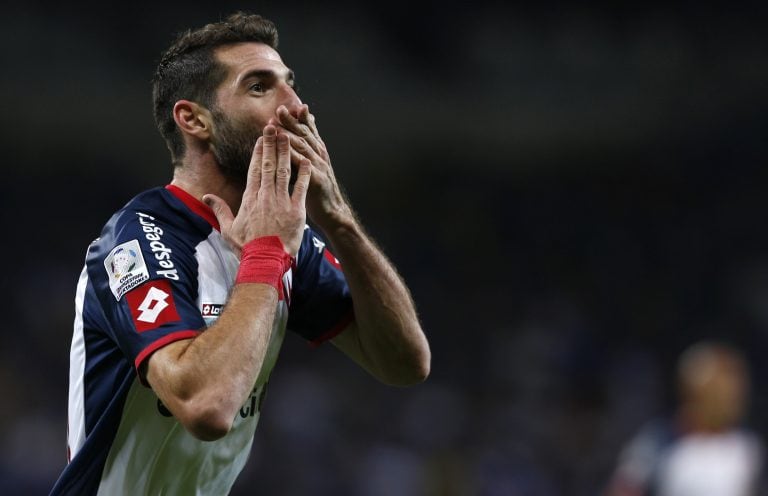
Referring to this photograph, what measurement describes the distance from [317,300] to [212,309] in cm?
53

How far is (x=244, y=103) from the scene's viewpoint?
360 cm

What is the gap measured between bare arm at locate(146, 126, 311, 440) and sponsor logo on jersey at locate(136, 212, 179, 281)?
197 mm

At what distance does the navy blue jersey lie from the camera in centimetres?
320

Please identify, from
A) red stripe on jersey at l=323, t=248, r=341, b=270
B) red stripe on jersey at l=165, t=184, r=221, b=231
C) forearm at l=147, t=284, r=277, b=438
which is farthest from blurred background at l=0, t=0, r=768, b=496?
forearm at l=147, t=284, r=277, b=438

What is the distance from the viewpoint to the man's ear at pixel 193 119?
3.66 meters

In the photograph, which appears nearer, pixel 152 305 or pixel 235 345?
pixel 235 345

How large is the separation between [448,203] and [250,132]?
14.0m

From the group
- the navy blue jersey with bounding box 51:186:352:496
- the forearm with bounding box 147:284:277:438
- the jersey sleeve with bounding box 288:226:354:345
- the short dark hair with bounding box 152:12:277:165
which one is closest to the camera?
the forearm with bounding box 147:284:277:438

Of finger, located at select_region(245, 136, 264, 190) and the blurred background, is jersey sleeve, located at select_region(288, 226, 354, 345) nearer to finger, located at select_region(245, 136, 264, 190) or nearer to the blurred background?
finger, located at select_region(245, 136, 264, 190)

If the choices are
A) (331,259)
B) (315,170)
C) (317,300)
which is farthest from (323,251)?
(315,170)

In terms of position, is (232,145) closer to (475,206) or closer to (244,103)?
(244,103)

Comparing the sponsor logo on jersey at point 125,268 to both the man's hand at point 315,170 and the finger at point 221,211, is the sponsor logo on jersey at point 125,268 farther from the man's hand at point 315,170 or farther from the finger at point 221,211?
the man's hand at point 315,170

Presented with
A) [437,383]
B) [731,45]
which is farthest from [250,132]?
[731,45]

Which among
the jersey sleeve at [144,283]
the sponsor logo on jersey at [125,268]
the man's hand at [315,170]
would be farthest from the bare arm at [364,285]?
the sponsor logo on jersey at [125,268]
